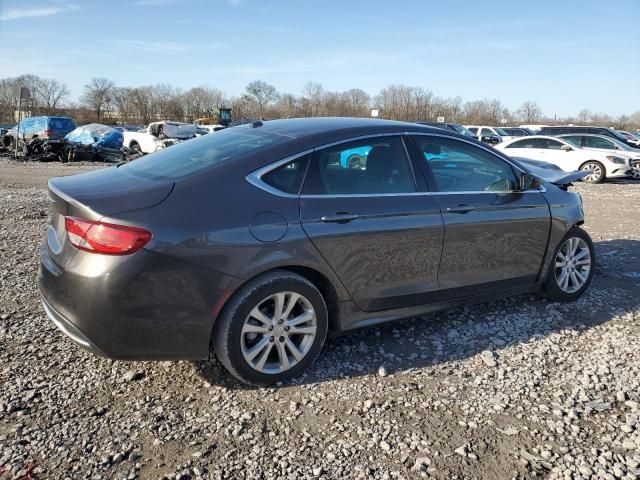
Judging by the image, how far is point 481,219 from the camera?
3.91 metres

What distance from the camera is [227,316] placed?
2.95 meters

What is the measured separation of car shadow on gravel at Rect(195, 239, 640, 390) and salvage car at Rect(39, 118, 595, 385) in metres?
0.27

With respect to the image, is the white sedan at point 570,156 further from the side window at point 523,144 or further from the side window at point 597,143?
the side window at point 597,143

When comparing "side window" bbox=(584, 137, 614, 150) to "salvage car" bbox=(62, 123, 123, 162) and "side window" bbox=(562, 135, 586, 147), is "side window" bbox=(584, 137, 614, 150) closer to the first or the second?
"side window" bbox=(562, 135, 586, 147)

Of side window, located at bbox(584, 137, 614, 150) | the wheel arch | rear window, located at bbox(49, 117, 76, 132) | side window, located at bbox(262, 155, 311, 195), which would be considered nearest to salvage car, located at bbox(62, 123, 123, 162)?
rear window, located at bbox(49, 117, 76, 132)

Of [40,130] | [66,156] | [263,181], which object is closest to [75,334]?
[263,181]

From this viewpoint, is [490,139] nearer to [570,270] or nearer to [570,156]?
[570,156]

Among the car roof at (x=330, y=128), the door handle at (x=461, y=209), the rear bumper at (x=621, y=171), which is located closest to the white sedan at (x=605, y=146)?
the rear bumper at (x=621, y=171)

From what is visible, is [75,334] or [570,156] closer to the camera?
[75,334]

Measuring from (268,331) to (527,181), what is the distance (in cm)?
259

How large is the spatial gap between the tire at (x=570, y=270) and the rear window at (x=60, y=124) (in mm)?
27714

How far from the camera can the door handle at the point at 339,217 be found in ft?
10.5

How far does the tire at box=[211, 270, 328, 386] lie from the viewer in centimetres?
297

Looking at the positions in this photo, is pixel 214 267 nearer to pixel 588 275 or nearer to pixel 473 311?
pixel 473 311
